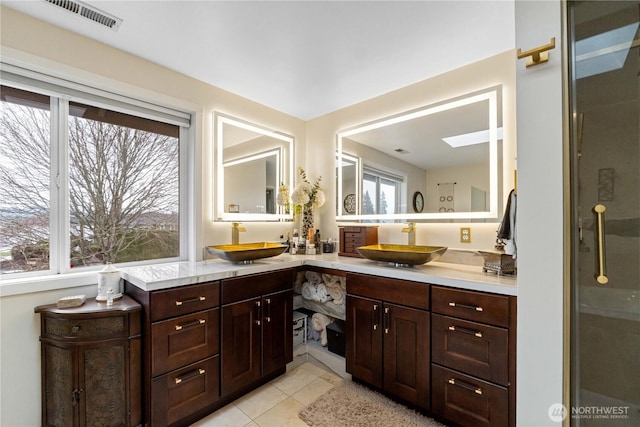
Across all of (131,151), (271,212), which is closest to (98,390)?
(131,151)

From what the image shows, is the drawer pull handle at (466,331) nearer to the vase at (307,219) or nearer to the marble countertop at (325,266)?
the marble countertop at (325,266)

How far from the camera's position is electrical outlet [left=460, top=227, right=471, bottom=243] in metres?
2.11

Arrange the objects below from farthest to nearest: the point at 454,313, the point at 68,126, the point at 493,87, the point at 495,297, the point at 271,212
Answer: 1. the point at 271,212
2. the point at 493,87
3. the point at 68,126
4. the point at 454,313
5. the point at 495,297

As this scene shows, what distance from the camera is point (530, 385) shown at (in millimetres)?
1062

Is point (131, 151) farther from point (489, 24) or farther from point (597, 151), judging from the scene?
point (597, 151)

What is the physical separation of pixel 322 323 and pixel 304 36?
7.74 feet

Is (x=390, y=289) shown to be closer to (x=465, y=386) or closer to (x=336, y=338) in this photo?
(x=465, y=386)

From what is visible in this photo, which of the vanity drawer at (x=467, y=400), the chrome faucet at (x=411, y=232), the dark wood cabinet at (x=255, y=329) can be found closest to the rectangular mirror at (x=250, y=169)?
the dark wood cabinet at (x=255, y=329)

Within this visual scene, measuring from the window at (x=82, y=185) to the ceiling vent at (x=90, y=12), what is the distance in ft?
1.59

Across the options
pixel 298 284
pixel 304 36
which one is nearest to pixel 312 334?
pixel 298 284

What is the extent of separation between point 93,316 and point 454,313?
6.71 ft

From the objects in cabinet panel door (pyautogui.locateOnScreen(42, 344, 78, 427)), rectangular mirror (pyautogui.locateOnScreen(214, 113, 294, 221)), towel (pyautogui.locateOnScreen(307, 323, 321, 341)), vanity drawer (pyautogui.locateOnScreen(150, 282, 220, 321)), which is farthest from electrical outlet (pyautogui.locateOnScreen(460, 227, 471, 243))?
cabinet panel door (pyautogui.locateOnScreen(42, 344, 78, 427))

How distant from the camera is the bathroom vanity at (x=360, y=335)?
4.92 ft

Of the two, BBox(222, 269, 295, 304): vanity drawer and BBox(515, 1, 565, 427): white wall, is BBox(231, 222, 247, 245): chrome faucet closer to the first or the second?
BBox(222, 269, 295, 304): vanity drawer
